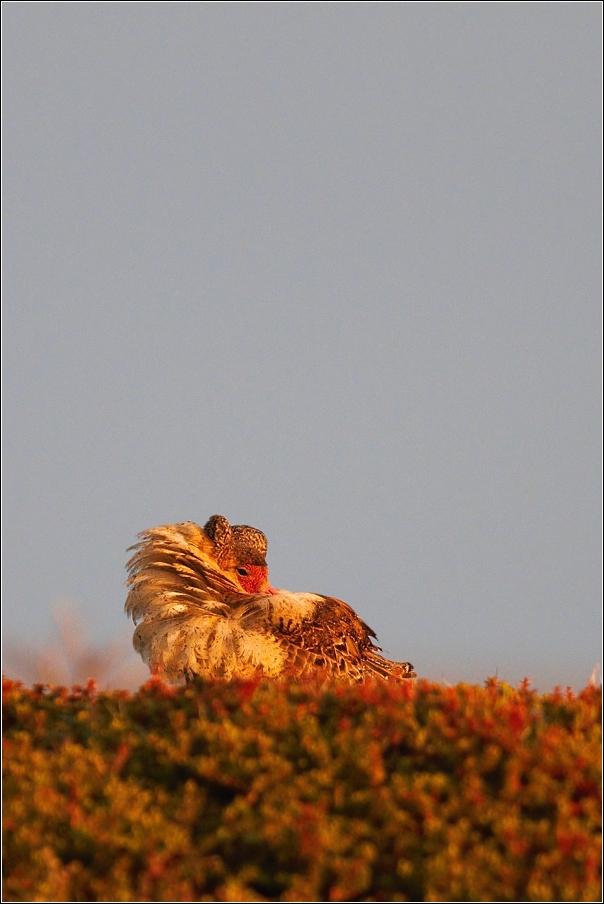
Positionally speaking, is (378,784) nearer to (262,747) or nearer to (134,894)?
(262,747)

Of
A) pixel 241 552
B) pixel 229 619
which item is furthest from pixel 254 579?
pixel 229 619

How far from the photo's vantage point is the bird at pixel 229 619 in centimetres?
991

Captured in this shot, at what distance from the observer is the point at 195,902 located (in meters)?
4.70

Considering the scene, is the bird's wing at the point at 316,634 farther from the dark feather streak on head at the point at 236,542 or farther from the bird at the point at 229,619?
the dark feather streak on head at the point at 236,542

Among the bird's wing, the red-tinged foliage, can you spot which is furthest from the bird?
the red-tinged foliage

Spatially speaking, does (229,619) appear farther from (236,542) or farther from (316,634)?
(236,542)

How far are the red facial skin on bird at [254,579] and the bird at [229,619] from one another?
0.01m

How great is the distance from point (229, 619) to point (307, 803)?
510 centimetres

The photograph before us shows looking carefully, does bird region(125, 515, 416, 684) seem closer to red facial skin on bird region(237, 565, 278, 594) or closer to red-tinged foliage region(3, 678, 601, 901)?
red facial skin on bird region(237, 565, 278, 594)

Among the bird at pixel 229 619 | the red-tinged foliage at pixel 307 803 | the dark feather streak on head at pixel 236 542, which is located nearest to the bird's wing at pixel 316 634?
the bird at pixel 229 619

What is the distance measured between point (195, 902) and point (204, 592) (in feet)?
20.2

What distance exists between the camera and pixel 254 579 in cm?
1191

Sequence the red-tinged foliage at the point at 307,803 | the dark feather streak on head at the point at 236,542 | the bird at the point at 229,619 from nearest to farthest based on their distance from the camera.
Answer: the red-tinged foliage at the point at 307,803, the bird at the point at 229,619, the dark feather streak on head at the point at 236,542

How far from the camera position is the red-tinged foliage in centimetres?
482
